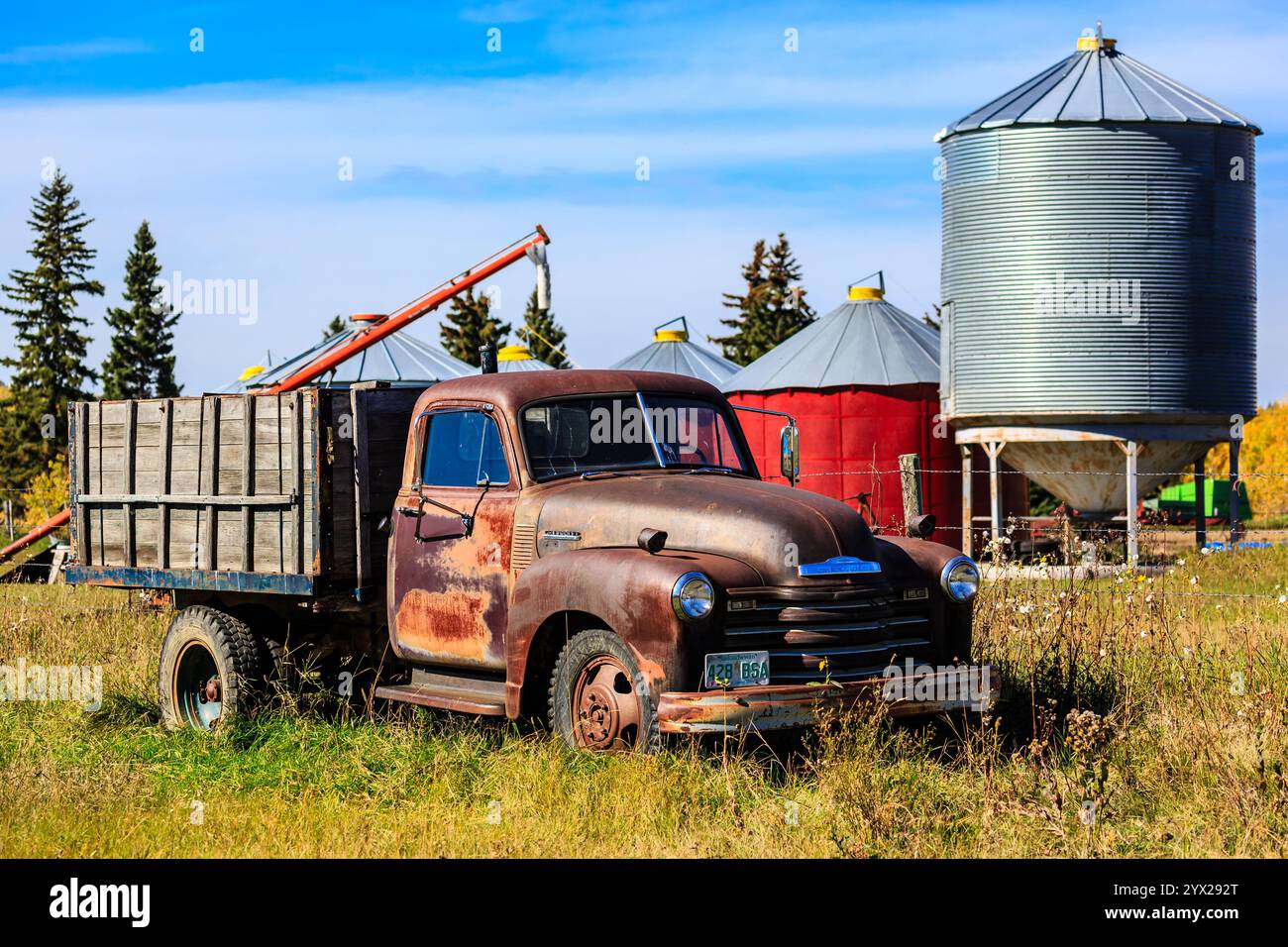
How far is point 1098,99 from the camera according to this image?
963 inches

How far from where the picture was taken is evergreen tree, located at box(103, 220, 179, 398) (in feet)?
186

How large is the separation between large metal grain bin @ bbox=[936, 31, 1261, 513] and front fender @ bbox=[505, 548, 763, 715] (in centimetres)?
1780

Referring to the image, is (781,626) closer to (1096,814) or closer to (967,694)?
(967,694)

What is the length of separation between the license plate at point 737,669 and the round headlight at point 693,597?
8.2 inches

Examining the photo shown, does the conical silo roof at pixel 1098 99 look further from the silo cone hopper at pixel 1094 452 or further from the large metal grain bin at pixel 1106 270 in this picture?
the silo cone hopper at pixel 1094 452

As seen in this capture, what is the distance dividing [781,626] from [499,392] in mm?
2282

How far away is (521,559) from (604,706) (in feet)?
3.62

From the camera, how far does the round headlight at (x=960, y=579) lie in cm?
820

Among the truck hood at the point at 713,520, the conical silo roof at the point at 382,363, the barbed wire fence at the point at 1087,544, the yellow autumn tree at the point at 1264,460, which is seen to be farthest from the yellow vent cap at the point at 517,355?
the truck hood at the point at 713,520

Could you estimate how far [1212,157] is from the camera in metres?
24.3

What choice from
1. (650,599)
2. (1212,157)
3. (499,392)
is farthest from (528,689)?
(1212,157)

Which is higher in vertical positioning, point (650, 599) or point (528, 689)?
point (650, 599)

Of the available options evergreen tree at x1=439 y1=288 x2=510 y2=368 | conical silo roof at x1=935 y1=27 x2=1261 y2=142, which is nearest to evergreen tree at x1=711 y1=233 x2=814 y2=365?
evergreen tree at x1=439 y1=288 x2=510 y2=368
